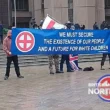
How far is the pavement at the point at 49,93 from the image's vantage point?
9.19m

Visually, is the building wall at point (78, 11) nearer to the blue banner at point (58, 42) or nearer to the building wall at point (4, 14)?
the building wall at point (4, 14)

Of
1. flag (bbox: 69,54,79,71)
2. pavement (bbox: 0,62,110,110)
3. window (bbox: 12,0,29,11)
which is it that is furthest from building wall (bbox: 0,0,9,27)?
pavement (bbox: 0,62,110,110)

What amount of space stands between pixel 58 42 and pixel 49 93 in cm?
482

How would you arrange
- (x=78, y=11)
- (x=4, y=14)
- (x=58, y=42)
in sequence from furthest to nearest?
(x=4, y=14) → (x=78, y=11) → (x=58, y=42)

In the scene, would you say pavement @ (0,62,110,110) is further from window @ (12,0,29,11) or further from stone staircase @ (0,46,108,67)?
window @ (12,0,29,11)

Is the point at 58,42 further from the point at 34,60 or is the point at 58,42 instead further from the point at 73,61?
the point at 34,60

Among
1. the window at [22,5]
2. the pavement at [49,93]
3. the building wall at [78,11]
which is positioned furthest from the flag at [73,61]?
the window at [22,5]

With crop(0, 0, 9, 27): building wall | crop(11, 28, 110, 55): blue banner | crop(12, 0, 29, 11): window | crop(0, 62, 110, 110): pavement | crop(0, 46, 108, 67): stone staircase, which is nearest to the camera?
crop(0, 62, 110, 110): pavement

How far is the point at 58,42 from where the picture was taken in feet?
50.9

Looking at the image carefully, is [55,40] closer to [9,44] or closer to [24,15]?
[9,44]

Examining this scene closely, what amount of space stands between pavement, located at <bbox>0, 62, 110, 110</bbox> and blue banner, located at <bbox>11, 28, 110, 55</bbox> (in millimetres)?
1049

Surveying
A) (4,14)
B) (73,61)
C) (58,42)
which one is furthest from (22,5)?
(58,42)

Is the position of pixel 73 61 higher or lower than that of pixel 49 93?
higher

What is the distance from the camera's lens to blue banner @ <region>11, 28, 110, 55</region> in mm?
14664
